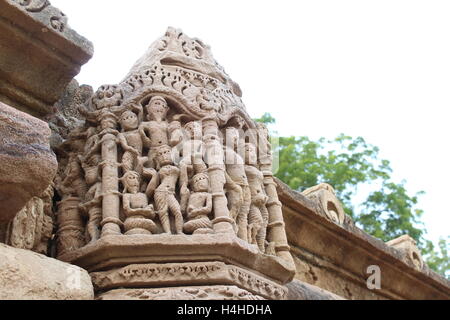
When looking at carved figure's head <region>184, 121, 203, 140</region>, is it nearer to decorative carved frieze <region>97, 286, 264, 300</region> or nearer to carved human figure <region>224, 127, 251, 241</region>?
carved human figure <region>224, 127, 251, 241</region>

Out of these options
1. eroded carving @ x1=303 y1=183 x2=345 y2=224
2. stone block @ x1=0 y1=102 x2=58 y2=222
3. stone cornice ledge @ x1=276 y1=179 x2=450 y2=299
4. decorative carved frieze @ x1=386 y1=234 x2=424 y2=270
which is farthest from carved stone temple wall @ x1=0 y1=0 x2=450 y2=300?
decorative carved frieze @ x1=386 y1=234 x2=424 y2=270

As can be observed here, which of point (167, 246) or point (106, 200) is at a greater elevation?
point (106, 200)

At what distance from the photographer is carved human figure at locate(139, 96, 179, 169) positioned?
3297mm

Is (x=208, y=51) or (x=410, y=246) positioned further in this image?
(x=410, y=246)

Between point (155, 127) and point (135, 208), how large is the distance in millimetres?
565

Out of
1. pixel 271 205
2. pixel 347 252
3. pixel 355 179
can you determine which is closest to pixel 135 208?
pixel 271 205

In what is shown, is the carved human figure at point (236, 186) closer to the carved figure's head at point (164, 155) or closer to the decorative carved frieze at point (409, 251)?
the carved figure's head at point (164, 155)

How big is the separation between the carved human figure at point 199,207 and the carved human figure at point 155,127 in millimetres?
251

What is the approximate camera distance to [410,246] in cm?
595

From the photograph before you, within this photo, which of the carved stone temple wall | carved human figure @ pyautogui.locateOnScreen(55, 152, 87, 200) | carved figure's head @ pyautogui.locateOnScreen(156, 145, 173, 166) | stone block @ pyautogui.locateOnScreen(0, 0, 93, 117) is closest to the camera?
the carved stone temple wall

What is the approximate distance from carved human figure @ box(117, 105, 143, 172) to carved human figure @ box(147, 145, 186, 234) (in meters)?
0.12

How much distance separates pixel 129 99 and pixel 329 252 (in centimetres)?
249
